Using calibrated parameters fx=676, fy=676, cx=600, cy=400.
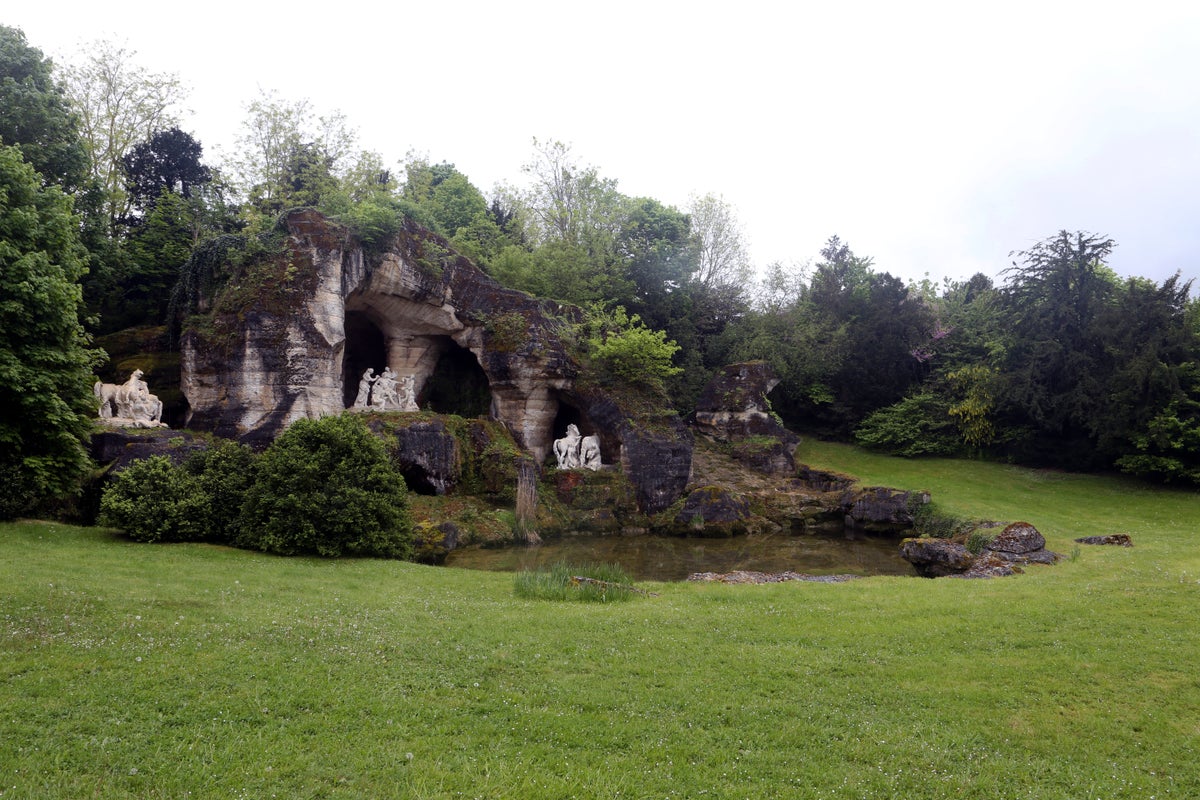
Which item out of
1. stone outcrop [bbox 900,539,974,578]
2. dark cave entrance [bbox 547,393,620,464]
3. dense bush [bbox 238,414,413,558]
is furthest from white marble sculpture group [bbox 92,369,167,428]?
stone outcrop [bbox 900,539,974,578]

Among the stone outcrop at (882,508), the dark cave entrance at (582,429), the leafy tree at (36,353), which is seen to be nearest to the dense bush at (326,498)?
the leafy tree at (36,353)

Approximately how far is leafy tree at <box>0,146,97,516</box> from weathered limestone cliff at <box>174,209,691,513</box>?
555cm

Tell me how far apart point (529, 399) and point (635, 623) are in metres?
17.1

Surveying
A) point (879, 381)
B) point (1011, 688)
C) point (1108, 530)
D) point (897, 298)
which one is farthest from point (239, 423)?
point (897, 298)

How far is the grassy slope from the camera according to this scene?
5.01 meters

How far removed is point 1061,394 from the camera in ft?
93.8

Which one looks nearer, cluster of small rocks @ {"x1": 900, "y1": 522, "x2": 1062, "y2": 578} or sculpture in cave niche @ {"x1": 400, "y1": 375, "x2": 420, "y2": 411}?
cluster of small rocks @ {"x1": 900, "y1": 522, "x2": 1062, "y2": 578}

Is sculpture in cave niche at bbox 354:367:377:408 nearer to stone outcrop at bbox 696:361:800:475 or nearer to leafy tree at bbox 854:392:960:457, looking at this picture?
stone outcrop at bbox 696:361:800:475

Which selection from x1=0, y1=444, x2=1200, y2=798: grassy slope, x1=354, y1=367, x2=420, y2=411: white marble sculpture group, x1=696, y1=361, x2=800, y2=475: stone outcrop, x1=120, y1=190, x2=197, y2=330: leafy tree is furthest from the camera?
x1=696, y1=361, x2=800, y2=475: stone outcrop

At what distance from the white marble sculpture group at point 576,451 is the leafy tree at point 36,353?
14.4 m

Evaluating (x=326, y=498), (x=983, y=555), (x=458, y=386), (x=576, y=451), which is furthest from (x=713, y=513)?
(x=326, y=498)

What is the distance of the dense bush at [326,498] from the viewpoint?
1402cm

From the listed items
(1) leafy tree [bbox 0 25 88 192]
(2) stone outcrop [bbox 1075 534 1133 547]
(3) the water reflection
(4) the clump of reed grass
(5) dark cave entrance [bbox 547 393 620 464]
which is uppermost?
(1) leafy tree [bbox 0 25 88 192]

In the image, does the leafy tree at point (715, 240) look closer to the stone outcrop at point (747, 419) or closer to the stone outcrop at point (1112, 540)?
the stone outcrop at point (747, 419)
